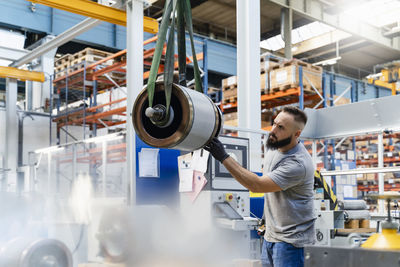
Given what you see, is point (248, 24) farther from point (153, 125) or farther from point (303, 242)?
point (153, 125)

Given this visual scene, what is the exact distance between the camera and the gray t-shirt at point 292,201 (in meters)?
2.55

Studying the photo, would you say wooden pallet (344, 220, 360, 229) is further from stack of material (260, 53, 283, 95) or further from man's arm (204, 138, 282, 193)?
stack of material (260, 53, 283, 95)

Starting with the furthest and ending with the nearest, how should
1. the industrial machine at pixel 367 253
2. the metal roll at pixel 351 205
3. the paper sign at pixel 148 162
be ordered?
the metal roll at pixel 351 205 < the paper sign at pixel 148 162 < the industrial machine at pixel 367 253

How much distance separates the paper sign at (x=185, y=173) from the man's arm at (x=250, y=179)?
5.48 feet

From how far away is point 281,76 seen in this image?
376 inches

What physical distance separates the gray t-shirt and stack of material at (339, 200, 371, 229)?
8.13ft

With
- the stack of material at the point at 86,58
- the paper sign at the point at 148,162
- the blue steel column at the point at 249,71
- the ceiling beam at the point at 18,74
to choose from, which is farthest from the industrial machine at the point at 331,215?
the stack of material at the point at 86,58

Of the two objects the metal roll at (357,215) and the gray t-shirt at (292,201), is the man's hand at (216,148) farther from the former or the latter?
the metal roll at (357,215)

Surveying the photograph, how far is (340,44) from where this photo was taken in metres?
16.8

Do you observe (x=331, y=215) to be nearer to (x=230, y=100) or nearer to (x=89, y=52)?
(x=230, y=100)

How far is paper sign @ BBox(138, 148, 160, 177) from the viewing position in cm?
412

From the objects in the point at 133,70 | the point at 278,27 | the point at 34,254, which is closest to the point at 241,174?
the point at 34,254

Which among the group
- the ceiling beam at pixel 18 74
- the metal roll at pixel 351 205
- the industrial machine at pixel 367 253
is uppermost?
the ceiling beam at pixel 18 74

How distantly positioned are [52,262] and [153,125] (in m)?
1.00
